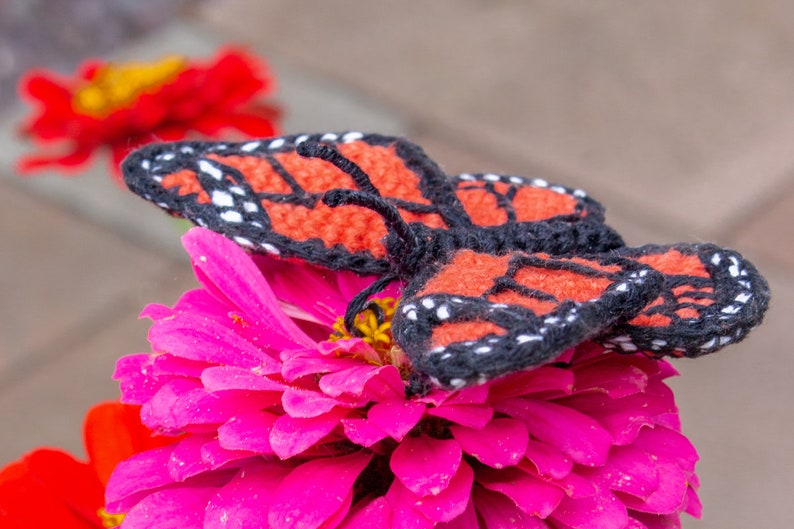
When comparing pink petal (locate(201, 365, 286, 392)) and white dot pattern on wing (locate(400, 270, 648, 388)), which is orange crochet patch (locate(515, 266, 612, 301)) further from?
pink petal (locate(201, 365, 286, 392))

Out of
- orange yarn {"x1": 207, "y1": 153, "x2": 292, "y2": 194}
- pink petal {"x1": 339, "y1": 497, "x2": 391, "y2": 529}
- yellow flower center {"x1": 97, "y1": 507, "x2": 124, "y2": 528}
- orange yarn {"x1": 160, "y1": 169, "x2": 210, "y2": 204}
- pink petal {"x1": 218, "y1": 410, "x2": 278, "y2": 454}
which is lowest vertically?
yellow flower center {"x1": 97, "y1": 507, "x2": 124, "y2": 528}

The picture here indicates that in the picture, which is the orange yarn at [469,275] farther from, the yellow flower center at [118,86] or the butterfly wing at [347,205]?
the yellow flower center at [118,86]

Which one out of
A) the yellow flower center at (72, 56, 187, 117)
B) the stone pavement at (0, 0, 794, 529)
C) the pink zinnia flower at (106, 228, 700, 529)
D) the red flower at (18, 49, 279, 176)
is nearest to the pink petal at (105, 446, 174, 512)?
the pink zinnia flower at (106, 228, 700, 529)

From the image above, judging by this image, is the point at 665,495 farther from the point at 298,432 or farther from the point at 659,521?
the point at 298,432

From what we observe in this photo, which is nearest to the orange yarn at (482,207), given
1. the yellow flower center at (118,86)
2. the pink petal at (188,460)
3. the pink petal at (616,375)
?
the pink petal at (616,375)

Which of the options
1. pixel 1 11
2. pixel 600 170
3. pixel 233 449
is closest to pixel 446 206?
pixel 233 449

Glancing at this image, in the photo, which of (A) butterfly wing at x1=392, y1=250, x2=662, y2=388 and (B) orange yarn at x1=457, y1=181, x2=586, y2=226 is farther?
(B) orange yarn at x1=457, y1=181, x2=586, y2=226

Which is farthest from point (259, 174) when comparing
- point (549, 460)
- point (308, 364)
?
point (549, 460)

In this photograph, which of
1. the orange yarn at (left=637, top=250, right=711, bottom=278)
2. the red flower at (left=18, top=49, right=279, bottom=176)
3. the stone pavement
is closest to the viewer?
the orange yarn at (left=637, top=250, right=711, bottom=278)
